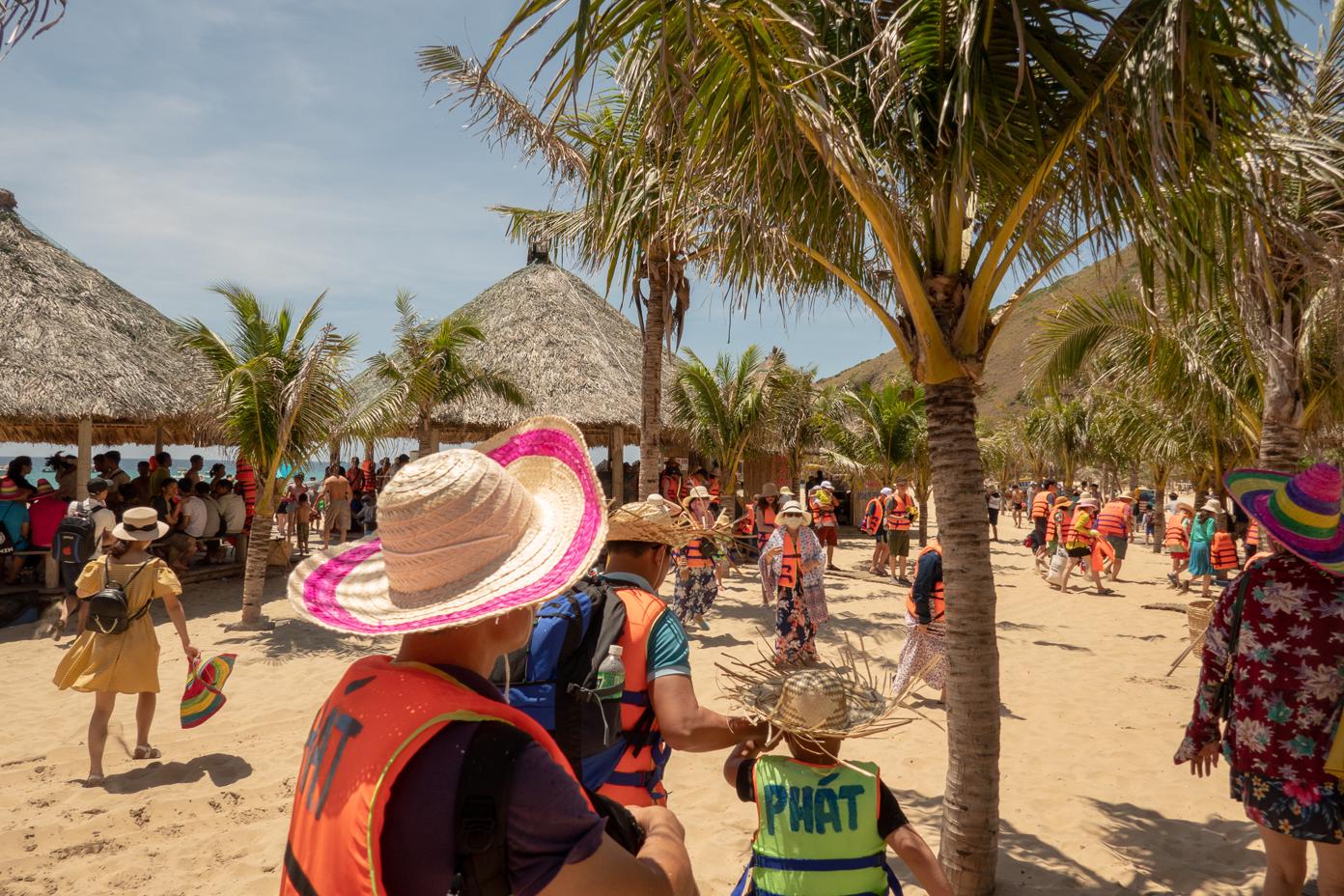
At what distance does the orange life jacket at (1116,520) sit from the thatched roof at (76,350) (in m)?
16.3

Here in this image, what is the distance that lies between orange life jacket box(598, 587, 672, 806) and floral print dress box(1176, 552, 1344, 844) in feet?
7.67

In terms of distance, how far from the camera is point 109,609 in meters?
5.05

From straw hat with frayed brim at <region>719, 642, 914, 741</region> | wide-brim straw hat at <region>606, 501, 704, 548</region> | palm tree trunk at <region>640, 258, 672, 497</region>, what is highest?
palm tree trunk at <region>640, 258, 672, 497</region>

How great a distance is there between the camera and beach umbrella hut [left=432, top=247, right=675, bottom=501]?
16906 mm

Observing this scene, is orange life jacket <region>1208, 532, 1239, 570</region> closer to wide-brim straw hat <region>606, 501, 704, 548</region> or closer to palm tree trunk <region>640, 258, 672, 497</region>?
palm tree trunk <region>640, 258, 672, 497</region>

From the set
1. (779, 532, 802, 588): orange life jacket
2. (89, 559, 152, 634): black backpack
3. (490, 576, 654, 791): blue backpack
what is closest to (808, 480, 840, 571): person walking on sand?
(779, 532, 802, 588): orange life jacket

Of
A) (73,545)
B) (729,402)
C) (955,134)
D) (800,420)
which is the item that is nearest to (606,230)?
(955,134)

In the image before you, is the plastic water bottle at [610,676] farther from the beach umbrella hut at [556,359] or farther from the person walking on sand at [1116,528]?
the person walking on sand at [1116,528]

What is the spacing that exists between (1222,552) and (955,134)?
12035 millimetres

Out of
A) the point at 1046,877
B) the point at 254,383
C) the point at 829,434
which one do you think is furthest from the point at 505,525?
the point at 829,434

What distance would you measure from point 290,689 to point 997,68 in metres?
7.19

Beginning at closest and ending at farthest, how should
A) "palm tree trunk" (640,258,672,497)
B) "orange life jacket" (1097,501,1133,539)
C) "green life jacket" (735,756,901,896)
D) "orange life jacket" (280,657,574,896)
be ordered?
"orange life jacket" (280,657,574,896)
"green life jacket" (735,756,901,896)
"palm tree trunk" (640,258,672,497)
"orange life jacket" (1097,501,1133,539)

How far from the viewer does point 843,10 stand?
3502mm

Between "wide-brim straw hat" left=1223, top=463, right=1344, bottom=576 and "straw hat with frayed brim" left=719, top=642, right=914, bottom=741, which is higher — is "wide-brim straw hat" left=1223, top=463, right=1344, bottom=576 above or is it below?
above
